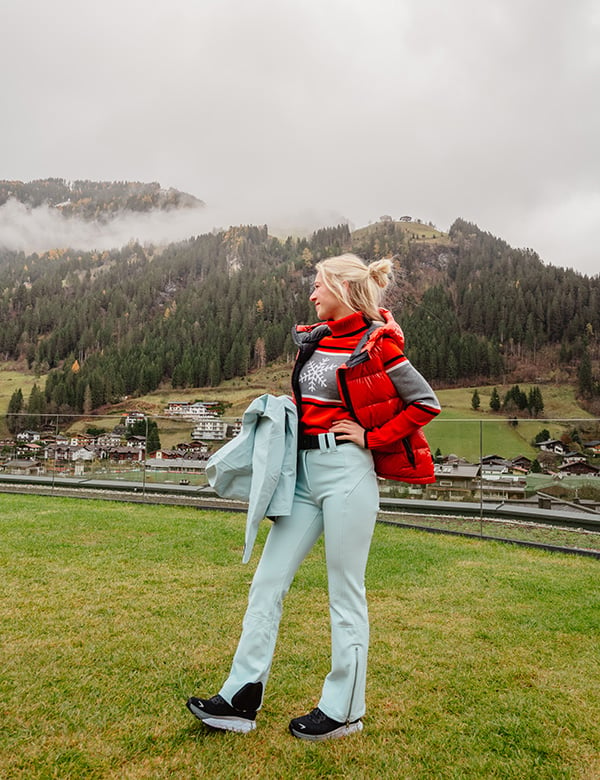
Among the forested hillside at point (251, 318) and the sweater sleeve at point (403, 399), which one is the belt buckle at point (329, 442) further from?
the forested hillside at point (251, 318)

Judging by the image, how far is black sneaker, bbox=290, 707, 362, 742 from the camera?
213cm

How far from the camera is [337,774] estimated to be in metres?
1.93

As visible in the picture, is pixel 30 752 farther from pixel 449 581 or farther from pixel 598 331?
pixel 598 331

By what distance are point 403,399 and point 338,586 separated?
0.76 m

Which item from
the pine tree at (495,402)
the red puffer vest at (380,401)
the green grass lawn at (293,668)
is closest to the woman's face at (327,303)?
the red puffer vest at (380,401)

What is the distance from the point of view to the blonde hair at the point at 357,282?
7.56ft

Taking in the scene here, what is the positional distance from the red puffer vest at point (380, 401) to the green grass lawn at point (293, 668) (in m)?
1.04

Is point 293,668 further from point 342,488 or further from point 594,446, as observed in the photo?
point 594,446

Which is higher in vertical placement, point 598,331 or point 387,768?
point 598,331

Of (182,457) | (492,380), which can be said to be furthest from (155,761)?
(492,380)

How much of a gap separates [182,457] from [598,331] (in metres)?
91.0

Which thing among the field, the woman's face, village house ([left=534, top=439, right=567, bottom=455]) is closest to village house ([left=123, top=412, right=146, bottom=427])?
the field

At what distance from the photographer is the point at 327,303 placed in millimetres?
2324

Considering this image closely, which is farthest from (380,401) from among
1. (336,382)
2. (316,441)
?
(316,441)
